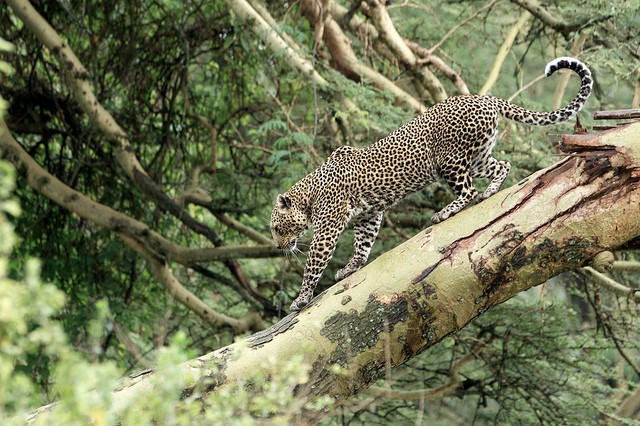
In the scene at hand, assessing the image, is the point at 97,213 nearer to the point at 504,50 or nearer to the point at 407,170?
the point at 407,170

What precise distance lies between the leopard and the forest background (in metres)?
1.40

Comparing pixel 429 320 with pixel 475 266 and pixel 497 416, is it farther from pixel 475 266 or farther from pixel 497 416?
pixel 497 416

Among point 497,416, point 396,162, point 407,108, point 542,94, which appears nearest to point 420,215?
point 407,108

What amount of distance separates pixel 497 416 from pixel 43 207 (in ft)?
19.3

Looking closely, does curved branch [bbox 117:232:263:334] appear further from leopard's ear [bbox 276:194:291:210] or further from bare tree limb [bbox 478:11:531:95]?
bare tree limb [bbox 478:11:531:95]

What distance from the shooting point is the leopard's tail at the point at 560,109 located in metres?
6.28

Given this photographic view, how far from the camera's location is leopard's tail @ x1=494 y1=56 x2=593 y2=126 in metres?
6.28

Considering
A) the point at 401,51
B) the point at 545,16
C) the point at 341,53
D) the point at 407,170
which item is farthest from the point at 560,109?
the point at 341,53

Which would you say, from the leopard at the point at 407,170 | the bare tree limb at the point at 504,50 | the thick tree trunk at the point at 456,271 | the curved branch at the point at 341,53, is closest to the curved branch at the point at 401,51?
the curved branch at the point at 341,53

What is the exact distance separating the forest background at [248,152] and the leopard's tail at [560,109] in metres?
1.93

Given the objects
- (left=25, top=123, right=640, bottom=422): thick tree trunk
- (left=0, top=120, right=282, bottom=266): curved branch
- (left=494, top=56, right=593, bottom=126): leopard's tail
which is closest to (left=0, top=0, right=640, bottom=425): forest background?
(left=0, top=120, right=282, bottom=266): curved branch

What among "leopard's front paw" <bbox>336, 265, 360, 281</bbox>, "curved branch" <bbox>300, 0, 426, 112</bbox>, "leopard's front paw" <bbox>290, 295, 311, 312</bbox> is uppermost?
"curved branch" <bbox>300, 0, 426, 112</bbox>

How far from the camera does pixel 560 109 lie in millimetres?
6625

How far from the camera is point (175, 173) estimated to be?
41.6ft
